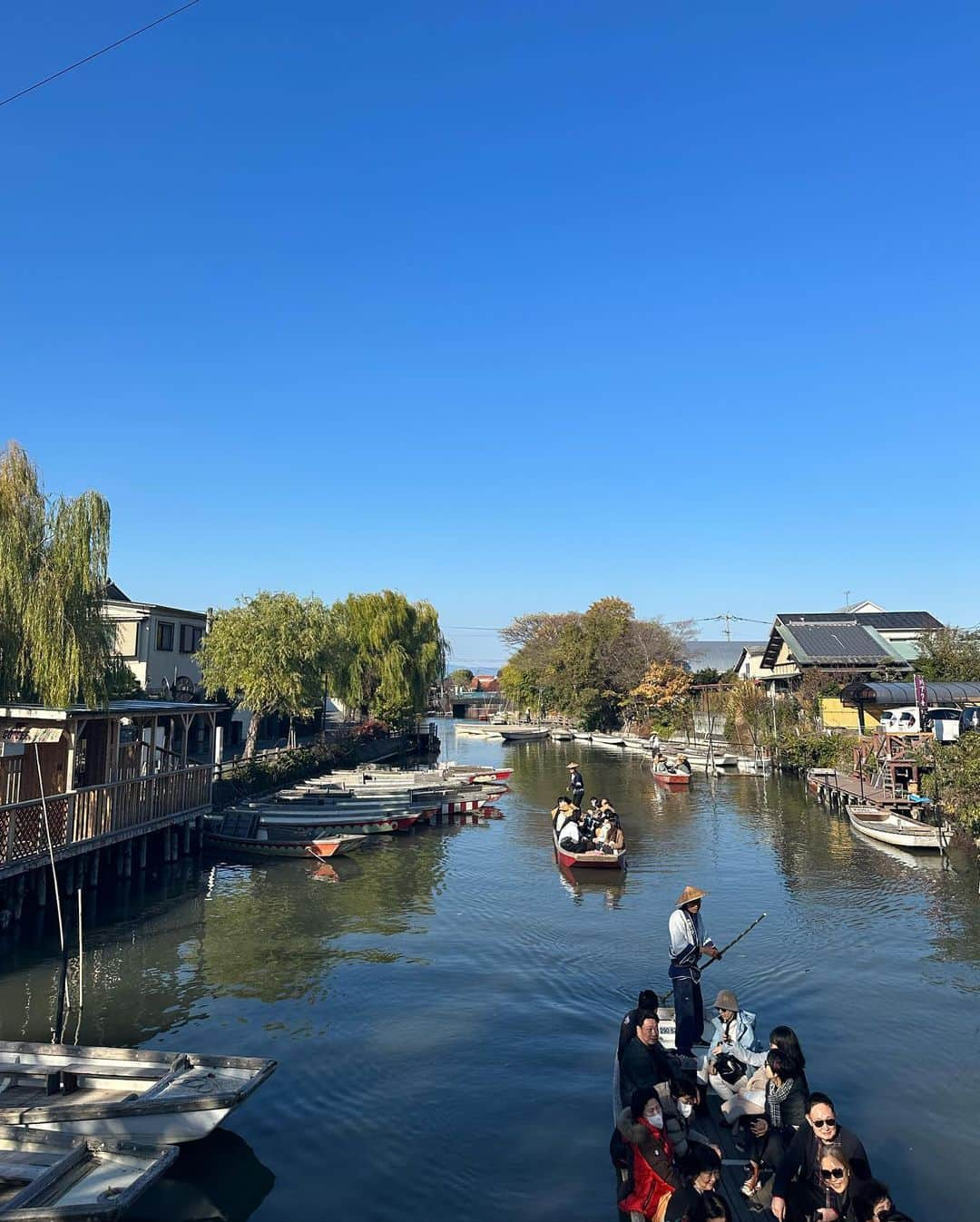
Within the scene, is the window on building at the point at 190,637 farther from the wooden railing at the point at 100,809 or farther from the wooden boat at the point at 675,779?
the wooden boat at the point at 675,779

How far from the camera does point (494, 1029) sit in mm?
14422

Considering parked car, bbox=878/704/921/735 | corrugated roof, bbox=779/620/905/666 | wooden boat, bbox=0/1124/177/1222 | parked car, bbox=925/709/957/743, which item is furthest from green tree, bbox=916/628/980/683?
wooden boat, bbox=0/1124/177/1222

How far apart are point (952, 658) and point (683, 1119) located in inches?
1711

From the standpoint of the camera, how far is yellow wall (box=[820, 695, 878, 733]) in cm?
4994

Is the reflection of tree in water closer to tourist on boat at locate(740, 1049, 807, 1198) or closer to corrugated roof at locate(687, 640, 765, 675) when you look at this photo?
tourist on boat at locate(740, 1049, 807, 1198)

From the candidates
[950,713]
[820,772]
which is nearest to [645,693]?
[820,772]

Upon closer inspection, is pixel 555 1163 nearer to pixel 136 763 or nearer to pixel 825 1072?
pixel 825 1072

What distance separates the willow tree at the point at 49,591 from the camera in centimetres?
2336

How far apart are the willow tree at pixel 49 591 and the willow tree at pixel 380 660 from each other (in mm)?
30710

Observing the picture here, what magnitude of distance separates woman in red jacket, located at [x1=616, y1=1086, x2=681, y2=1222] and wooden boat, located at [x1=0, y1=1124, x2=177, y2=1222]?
465 cm

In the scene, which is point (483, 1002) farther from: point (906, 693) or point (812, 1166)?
point (906, 693)

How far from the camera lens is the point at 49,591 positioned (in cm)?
2370

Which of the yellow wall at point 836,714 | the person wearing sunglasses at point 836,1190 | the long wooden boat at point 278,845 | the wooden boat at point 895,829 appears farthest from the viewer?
the yellow wall at point 836,714

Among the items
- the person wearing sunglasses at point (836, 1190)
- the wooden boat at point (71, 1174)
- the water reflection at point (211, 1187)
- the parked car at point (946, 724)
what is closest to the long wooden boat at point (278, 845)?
the water reflection at point (211, 1187)
